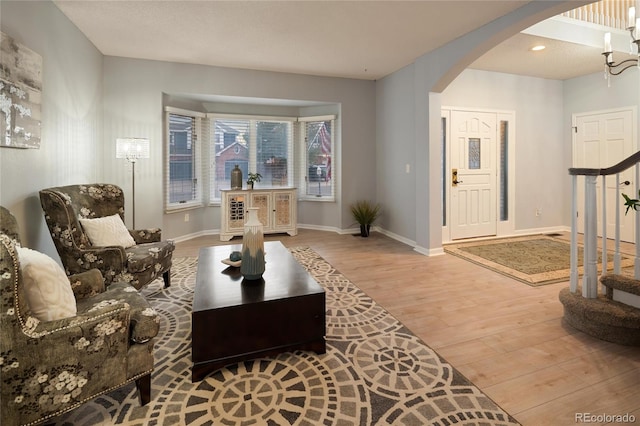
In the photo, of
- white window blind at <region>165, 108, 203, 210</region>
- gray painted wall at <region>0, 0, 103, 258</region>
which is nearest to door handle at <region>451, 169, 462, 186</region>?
white window blind at <region>165, 108, 203, 210</region>

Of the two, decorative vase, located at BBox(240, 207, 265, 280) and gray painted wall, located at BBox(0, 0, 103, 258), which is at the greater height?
gray painted wall, located at BBox(0, 0, 103, 258)

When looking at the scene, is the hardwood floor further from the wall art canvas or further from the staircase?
the wall art canvas

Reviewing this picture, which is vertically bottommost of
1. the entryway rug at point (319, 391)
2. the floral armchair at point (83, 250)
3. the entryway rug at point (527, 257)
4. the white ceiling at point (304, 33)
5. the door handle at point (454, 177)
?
the entryway rug at point (319, 391)

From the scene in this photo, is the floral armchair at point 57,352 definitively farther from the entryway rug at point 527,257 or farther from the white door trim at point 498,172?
the white door trim at point 498,172

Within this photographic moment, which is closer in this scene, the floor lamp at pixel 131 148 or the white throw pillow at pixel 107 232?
the white throw pillow at pixel 107 232

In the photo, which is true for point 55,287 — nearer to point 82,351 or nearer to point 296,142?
point 82,351

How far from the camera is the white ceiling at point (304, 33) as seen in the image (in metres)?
3.12

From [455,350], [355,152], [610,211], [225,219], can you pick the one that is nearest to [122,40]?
[225,219]

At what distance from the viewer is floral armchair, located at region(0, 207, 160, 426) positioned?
121 centimetres

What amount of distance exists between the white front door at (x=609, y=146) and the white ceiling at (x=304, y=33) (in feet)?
2.61

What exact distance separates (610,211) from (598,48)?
253 cm

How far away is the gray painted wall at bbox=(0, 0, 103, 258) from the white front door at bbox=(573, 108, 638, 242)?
703 cm

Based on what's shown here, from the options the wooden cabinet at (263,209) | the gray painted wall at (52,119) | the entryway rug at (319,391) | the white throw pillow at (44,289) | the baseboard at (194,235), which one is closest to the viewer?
the white throw pillow at (44,289)

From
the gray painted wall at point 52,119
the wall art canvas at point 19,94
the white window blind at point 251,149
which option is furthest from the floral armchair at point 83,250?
the white window blind at point 251,149
